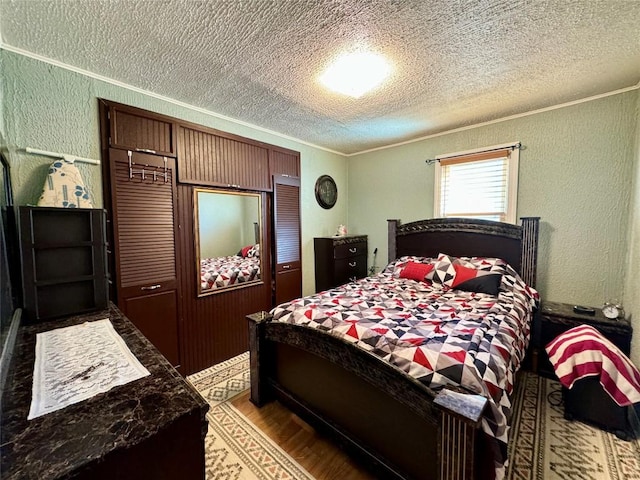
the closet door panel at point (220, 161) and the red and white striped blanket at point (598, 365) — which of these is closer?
the red and white striped blanket at point (598, 365)

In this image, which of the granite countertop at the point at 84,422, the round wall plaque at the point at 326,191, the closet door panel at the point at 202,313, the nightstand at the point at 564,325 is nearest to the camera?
the granite countertop at the point at 84,422

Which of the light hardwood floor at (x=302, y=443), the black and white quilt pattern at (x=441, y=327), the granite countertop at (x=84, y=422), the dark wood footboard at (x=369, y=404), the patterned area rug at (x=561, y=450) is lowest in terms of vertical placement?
the light hardwood floor at (x=302, y=443)

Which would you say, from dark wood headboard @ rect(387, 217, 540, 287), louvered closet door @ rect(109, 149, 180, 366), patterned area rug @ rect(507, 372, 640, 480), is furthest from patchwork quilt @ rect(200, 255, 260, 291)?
patterned area rug @ rect(507, 372, 640, 480)

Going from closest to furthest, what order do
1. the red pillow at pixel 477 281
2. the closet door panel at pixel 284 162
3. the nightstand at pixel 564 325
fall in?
the nightstand at pixel 564 325 < the red pillow at pixel 477 281 < the closet door panel at pixel 284 162

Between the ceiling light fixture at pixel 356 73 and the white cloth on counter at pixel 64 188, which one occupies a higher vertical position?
the ceiling light fixture at pixel 356 73

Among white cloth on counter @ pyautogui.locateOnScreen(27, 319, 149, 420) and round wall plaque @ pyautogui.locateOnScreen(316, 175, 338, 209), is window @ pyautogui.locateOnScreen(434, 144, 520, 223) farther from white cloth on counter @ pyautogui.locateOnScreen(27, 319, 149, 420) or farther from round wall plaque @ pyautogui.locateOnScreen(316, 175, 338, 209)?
white cloth on counter @ pyautogui.locateOnScreen(27, 319, 149, 420)

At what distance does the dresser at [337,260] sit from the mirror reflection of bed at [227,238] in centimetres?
95

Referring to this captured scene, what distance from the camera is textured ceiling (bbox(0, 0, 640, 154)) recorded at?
1.36m

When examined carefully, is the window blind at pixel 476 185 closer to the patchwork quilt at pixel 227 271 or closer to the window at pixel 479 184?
the window at pixel 479 184

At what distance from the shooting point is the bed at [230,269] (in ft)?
8.65

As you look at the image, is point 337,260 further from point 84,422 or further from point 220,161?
point 84,422

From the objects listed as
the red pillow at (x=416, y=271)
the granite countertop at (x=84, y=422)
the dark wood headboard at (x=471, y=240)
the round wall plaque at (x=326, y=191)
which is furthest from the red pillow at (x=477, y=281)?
the granite countertop at (x=84, y=422)

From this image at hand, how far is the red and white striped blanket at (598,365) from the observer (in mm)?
1598

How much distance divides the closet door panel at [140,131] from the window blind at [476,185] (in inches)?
120
